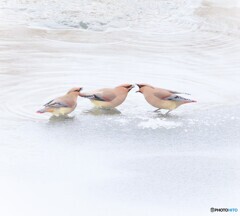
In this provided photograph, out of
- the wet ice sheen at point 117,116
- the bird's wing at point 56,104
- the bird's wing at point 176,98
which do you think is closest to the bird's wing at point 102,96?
the wet ice sheen at point 117,116

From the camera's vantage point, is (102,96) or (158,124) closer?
(158,124)

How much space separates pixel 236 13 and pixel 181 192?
11.3 ft

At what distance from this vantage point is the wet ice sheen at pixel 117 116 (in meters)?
3.63


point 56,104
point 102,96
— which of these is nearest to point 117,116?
point 102,96

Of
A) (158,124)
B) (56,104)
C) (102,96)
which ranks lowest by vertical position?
(158,124)

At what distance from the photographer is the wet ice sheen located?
3.63 metres

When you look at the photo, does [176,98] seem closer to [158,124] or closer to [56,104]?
[158,124]

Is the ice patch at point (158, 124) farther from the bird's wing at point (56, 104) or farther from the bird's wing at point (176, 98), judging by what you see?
the bird's wing at point (56, 104)

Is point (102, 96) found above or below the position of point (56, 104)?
above

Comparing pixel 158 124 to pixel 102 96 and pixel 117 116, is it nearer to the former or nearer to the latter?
pixel 117 116

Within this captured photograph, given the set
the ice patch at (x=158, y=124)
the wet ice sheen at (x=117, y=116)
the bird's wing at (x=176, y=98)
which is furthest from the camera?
the bird's wing at (x=176, y=98)

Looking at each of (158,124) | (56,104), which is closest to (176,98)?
(158,124)

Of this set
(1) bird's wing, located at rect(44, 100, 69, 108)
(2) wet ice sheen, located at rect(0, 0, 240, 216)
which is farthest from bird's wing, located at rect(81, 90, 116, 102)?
(1) bird's wing, located at rect(44, 100, 69, 108)

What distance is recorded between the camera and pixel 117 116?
440 cm
